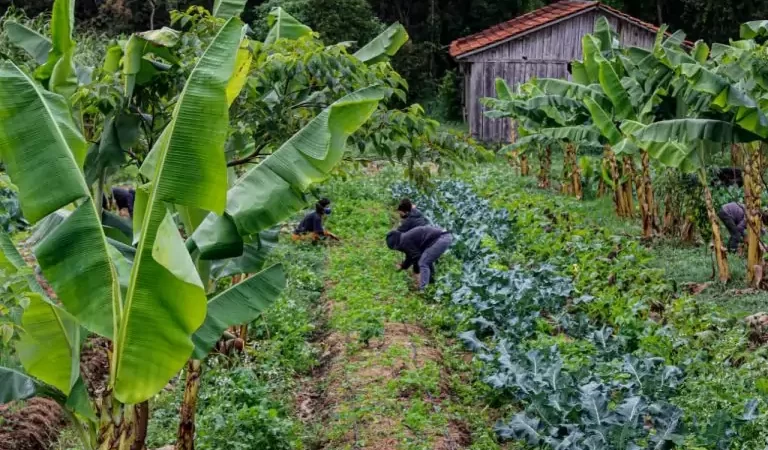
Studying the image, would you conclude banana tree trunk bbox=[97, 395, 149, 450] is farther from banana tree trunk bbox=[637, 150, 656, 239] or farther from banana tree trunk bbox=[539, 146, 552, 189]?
banana tree trunk bbox=[539, 146, 552, 189]

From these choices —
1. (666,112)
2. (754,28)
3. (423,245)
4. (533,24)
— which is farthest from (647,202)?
(533,24)

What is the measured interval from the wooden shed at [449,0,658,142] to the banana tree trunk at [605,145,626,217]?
12.3 metres

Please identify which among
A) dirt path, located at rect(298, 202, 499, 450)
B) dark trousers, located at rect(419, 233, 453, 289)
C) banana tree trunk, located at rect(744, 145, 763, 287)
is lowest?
dirt path, located at rect(298, 202, 499, 450)

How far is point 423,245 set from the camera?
1316 cm

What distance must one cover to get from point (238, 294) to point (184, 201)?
1.47 m

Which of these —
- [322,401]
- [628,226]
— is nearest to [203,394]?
[322,401]

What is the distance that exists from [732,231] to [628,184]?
3.58 meters

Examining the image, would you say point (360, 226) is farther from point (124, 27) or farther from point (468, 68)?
point (124, 27)

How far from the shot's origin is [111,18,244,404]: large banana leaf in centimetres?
480

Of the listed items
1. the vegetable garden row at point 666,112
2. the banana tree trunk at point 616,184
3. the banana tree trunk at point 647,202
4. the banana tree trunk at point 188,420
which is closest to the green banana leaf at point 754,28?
the vegetable garden row at point 666,112

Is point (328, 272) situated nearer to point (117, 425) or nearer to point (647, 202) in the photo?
point (647, 202)

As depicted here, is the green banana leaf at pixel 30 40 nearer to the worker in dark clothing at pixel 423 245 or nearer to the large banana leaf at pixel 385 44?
the large banana leaf at pixel 385 44

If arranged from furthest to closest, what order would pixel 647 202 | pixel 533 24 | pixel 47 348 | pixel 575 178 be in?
pixel 533 24 < pixel 575 178 < pixel 647 202 < pixel 47 348

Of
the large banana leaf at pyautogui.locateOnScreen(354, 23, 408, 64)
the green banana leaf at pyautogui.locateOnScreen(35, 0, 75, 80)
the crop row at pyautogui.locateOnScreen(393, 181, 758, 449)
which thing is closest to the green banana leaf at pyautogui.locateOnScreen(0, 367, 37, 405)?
the green banana leaf at pyautogui.locateOnScreen(35, 0, 75, 80)
